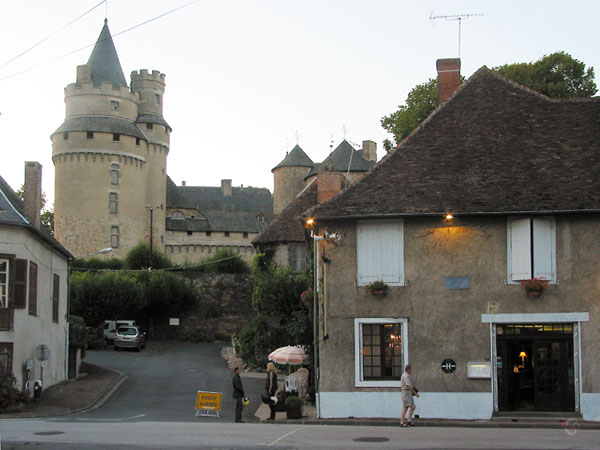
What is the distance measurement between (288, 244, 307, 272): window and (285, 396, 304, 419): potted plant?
61.6 feet

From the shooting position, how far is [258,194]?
102 meters

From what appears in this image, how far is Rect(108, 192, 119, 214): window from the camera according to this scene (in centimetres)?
7675

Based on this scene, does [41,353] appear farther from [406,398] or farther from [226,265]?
[226,265]

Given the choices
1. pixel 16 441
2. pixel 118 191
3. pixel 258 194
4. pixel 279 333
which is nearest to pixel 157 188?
pixel 118 191

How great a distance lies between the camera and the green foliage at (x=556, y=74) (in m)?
41.2

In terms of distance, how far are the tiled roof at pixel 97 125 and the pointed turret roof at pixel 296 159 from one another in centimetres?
1647

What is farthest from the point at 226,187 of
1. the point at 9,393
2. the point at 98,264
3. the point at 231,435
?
the point at 231,435

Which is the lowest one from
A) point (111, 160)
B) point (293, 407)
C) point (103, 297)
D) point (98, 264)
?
point (293, 407)

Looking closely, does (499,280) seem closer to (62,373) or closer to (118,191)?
(62,373)

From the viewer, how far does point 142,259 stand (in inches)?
2820

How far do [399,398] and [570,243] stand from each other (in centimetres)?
589

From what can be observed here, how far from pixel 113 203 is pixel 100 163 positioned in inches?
141

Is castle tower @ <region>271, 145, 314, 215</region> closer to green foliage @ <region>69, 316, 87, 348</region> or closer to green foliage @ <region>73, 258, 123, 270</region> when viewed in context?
green foliage @ <region>73, 258, 123, 270</region>

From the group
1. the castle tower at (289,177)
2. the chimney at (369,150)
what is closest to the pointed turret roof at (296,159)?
the castle tower at (289,177)
